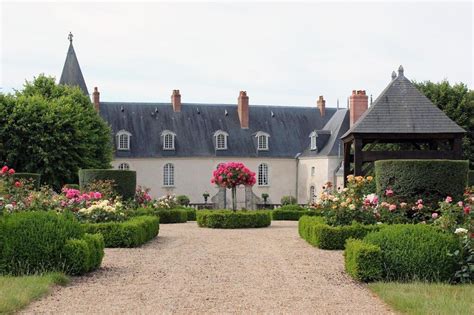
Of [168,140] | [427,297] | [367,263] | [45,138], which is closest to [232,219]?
[45,138]

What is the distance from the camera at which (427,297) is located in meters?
7.53

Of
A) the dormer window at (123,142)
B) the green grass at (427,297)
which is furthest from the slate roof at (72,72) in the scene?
the green grass at (427,297)

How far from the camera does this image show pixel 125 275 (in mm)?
9734

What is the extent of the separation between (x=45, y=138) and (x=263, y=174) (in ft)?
57.9

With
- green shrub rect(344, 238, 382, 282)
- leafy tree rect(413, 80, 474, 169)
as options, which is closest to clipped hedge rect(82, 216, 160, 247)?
green shrub rect(344, 238, 382, 282)

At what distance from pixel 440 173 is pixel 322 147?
28.2 m

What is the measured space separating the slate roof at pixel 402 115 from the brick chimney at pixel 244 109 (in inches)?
961

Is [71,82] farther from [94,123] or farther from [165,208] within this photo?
[165,208]

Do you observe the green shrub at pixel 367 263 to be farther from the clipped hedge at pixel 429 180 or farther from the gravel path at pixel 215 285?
the clipped hedge at pixel 429 180

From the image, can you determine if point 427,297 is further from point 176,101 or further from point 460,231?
point 176,101

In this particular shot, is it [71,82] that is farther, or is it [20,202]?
[71,82]

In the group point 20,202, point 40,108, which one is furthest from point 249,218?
point 40,108

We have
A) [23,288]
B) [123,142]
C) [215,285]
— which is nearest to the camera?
[23,288]

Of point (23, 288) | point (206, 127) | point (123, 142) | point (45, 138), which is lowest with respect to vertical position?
point (23, 288)
